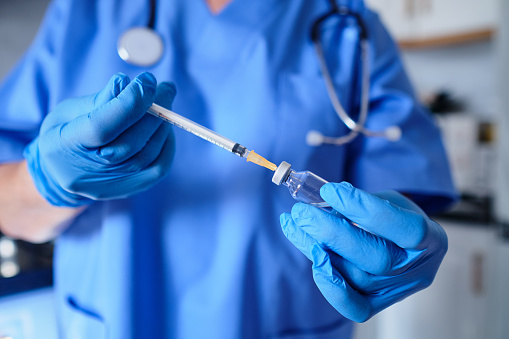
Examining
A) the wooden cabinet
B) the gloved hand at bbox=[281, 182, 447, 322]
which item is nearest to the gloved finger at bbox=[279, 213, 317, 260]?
the gloved hand at bbox=[281, 182, 447, 322]

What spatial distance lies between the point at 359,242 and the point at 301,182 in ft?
0.34

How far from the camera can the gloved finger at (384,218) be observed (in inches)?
16.5

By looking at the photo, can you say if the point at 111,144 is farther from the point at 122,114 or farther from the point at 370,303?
the point at 370,303

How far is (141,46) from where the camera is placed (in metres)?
0.61

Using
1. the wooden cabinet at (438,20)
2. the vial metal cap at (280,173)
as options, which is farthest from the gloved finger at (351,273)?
the wooden cabinet at (438,20)

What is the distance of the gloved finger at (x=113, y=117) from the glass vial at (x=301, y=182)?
0.18m

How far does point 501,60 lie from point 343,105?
93cm

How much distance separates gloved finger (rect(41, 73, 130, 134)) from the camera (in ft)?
1.53

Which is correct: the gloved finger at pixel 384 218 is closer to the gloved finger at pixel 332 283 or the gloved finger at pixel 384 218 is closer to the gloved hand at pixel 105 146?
the gloved finger at pixel 332 283

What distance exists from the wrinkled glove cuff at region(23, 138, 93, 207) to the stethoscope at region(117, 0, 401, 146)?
0.19m

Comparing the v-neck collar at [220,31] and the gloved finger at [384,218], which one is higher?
the v-neck collar at [220,31]

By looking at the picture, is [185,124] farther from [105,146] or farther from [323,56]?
[323,56]

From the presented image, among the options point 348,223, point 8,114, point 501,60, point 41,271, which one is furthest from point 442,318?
point 8,114

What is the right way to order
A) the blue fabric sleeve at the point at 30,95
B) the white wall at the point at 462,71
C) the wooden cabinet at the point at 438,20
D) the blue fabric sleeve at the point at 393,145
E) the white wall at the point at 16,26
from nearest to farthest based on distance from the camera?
the blue fabric sleeve at the point at 30,95 → the blue fabric sleeve at the point at 393,145 → the white wall at the point at 16,26 → the wooden cabinet at the point at 438,20 → the white wall at the point at 462,71
